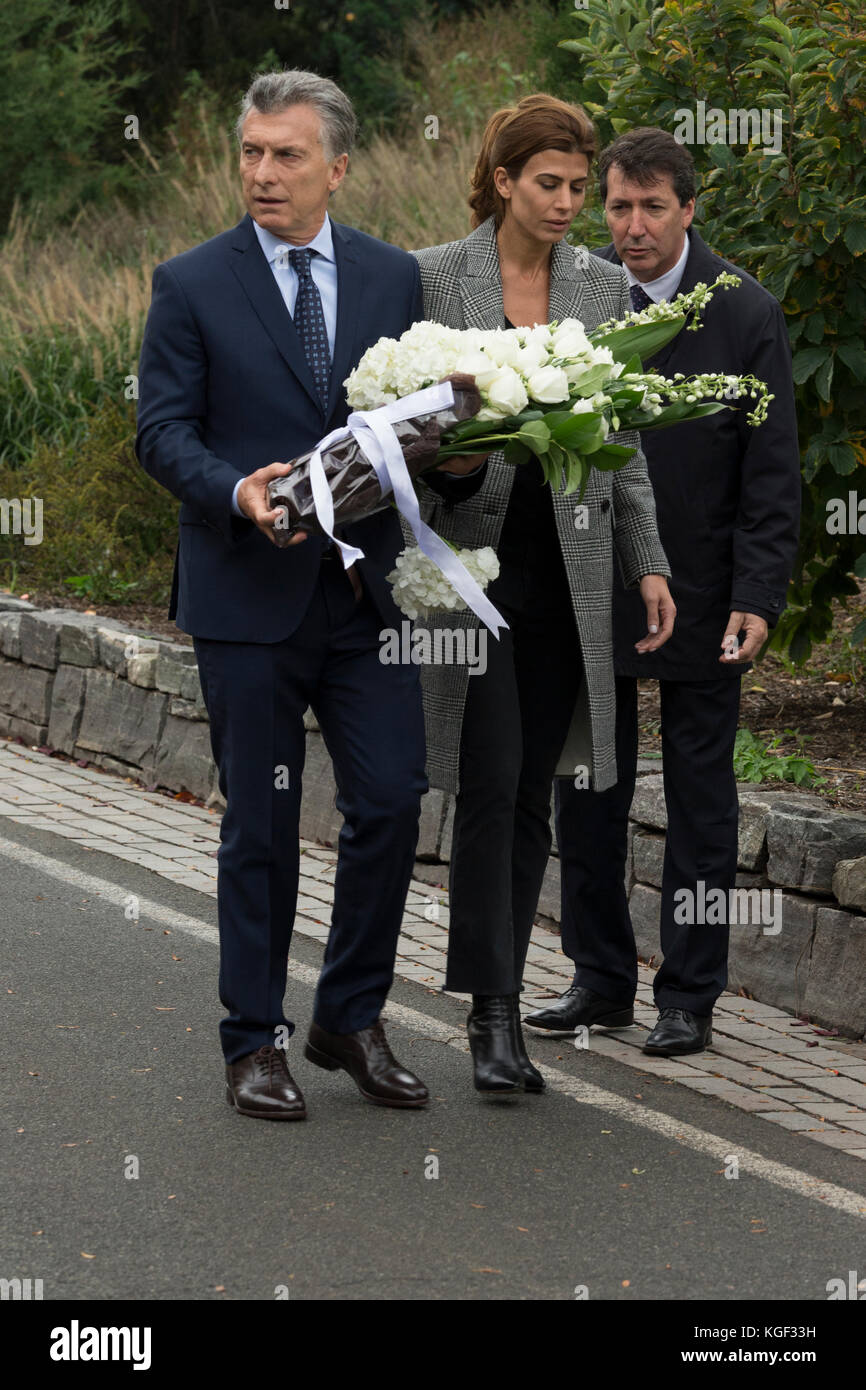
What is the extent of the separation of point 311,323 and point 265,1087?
1814 millimetres

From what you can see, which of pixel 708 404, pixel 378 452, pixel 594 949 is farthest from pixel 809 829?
pixel 378 452

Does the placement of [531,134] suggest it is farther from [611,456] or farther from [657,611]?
[657,611]

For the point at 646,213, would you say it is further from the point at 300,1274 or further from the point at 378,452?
the point at 300,1274

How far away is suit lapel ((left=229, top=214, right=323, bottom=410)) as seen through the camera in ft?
14.9

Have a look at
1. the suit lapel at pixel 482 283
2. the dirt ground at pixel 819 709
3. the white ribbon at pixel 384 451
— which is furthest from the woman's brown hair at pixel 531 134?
the dirt ground at pixel 819 709

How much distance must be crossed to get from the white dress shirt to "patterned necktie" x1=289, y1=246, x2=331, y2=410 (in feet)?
0.04

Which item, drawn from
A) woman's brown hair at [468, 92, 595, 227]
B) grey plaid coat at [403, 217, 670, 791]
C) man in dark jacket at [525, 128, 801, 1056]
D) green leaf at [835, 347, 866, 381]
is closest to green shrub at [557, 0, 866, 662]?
green leaf at [835, 347, 866, 381]

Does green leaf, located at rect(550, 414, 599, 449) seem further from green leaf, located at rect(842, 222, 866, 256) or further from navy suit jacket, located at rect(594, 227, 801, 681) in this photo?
green leaf, located at rect(842, 222, 866, 256)

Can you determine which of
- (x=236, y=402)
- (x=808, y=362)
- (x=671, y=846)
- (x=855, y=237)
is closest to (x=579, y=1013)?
(x=671, y=846)

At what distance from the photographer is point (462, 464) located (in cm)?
457

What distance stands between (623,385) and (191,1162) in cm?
201

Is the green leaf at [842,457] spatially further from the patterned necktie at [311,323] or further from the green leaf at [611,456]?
the patterned necktie at [311,323]

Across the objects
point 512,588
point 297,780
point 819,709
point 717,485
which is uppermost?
point 717,485

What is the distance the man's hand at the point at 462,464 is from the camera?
4547 mm
